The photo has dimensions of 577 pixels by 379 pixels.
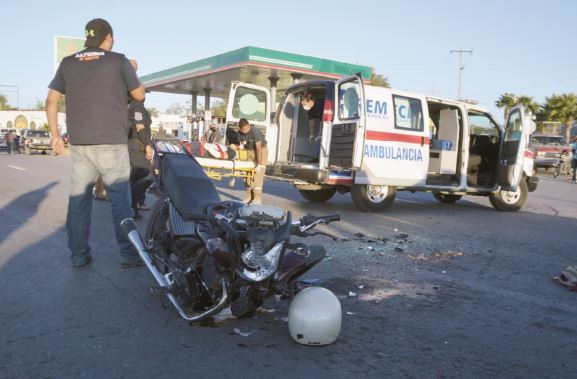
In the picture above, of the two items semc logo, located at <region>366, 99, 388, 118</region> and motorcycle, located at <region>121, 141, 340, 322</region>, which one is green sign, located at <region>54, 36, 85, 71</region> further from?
motorcycle, located at <region>121, 141, 340, 322</region>

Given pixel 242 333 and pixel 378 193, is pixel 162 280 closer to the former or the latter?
pixel 242 333

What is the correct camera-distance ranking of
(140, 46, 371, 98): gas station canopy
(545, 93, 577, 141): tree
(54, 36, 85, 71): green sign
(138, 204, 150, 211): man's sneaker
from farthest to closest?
(545, 93, 577, 141): tree, (54, 36, 85, 71): green sign, (140, 46, 371, 98): gas station canopy, (138, 204, 150, 211): man's sneaker

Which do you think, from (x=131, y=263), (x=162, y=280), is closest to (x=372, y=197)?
(x=131, y=263)

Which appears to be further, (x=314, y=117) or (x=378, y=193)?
(x=314, y=117)

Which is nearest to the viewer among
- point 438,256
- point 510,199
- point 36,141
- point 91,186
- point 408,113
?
point 91,186

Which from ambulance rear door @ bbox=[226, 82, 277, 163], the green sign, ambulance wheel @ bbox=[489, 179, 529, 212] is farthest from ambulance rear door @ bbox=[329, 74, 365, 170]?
the green sign

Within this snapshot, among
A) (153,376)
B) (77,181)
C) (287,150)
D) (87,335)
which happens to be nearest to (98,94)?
(77,181)

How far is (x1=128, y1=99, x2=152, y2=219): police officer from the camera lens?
6.93 meters

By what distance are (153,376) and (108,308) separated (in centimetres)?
110

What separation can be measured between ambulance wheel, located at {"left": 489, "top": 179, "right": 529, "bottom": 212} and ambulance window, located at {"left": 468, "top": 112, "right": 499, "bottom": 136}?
117cm

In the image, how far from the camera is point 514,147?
9.55 m

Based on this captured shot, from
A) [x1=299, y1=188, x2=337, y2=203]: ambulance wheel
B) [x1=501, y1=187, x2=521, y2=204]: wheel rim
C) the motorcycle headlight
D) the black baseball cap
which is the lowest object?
[x1=299, y1=188, x2=337, y2=203]: ambulance wheel

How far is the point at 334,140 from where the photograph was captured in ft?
28.6

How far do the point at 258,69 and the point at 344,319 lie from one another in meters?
19.0
